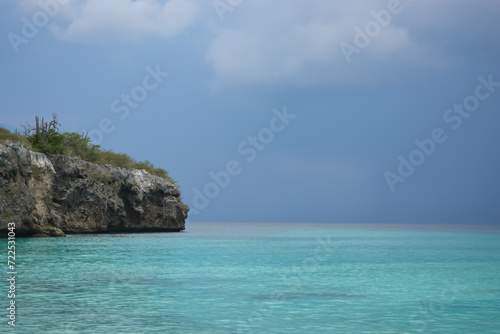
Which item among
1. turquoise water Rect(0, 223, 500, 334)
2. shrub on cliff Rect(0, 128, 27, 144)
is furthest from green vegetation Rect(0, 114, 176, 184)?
turquoise water Rect(0, 223, 500, 334)

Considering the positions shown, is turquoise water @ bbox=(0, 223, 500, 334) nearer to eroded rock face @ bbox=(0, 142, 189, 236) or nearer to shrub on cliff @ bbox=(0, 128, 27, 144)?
eroded rock face @ bbox=(0, 142, 189, 236)

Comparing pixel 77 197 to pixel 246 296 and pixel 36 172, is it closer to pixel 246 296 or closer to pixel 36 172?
pixel 36 172

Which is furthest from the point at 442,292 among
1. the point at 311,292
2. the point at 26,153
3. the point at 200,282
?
the point at 26,153

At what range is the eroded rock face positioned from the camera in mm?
39312

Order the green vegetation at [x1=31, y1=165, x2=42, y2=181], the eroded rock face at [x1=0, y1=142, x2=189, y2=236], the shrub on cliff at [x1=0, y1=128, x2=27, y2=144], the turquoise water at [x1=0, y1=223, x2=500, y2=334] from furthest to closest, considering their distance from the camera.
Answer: the shrub on cliff at [x1=0, y1=128, x2=27, y2=144], the green vegetation at [x1=31, y1=165, x2=42, y2=181], the eroded rock face at [x1=0, y1=142, x2=189, y2=236], the turquoise water at [x1=0, y1=223, x2=500, y2=334]

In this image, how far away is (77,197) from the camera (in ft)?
166

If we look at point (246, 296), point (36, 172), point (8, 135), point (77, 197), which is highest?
point (8, 135)

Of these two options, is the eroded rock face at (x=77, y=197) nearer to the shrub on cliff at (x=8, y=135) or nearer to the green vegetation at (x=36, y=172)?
the green vegetation at (x=36, y=172)

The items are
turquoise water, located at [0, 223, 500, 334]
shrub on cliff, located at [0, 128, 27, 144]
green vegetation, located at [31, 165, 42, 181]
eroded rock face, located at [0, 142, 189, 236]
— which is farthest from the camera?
shrub on cliff, located at [0, 128, 27, 144]

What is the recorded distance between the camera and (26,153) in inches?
1606

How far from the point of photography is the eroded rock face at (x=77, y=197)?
129ft

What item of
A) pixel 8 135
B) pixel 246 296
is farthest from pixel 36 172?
pixel 246 296

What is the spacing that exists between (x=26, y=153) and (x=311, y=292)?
3003 centimetres

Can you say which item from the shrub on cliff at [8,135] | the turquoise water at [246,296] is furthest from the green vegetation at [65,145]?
the turquoise water at [246,296]
